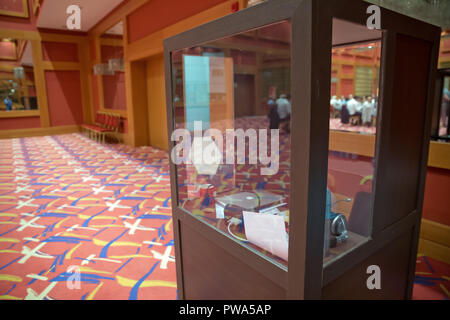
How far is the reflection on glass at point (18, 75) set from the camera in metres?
10.1

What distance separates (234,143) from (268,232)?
5.55m

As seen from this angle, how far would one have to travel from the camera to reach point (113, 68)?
795 cm

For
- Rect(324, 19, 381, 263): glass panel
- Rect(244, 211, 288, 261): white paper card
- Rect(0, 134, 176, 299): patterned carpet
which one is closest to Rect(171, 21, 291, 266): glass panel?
Rect(244, 211, 288, 261): white paper card

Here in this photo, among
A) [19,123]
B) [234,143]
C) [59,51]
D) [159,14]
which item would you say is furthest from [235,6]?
[19,123]

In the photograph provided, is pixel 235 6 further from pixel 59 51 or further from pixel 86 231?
pixel 59 51

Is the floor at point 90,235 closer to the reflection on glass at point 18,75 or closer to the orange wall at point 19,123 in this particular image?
the orange wall at point 19,123

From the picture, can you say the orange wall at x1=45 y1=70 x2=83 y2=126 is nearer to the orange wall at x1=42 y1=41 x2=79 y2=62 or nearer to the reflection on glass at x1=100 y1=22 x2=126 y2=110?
the orange wall at x1=42 y1=41 x2=79 y2=62

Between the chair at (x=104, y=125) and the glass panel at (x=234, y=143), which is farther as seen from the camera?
the chair at (x=104, y=125)

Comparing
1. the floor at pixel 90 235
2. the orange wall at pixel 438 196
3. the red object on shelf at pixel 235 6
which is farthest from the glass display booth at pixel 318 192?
the red object on shelf at pixel 235 6

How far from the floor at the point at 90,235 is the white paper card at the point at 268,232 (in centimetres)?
110

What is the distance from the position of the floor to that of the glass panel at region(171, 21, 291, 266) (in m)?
0.81

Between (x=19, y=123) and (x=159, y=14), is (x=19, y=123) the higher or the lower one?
the lower one

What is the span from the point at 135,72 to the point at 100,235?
5472mm
